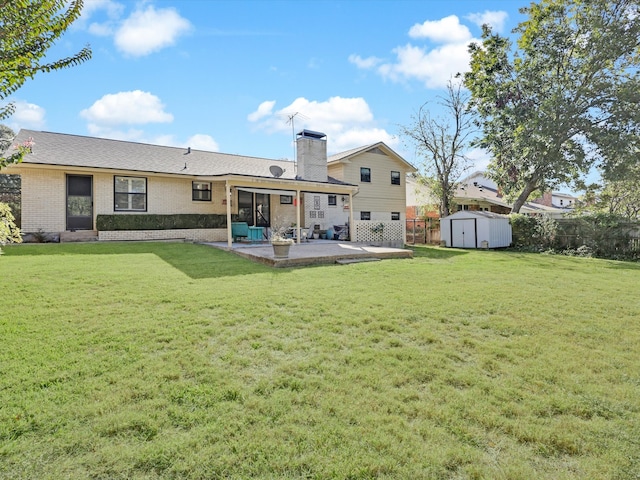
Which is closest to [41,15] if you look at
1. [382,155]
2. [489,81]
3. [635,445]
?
[635,445]

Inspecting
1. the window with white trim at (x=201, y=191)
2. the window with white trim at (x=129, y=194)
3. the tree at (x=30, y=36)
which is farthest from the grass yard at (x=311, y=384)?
the window with white trim at (x=201, y=191)

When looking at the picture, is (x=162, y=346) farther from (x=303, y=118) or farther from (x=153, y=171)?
(x=303, y=118)

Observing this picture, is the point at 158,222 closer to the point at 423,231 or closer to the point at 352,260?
the point at 352,260

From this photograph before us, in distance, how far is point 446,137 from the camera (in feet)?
76.4

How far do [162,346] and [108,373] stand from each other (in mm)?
658

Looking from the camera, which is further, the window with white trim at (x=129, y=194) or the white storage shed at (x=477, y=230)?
the white storage shed at (x=477, y=230)

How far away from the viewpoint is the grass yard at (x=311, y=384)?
2154mm

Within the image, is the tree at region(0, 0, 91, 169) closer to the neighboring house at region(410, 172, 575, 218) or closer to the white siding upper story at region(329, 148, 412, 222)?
the white siding upper story at region(329, 148, 412, 222)

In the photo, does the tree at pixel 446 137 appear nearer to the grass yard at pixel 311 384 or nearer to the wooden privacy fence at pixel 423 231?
the wooden privacy fence at pixel 423 231

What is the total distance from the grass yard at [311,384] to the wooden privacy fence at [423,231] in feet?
47.4

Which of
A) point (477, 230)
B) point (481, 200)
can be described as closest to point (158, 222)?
point (477, 230)

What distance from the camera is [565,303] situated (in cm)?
601

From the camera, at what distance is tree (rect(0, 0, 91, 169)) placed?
3248mm

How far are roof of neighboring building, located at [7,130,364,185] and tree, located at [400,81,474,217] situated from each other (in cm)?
995
